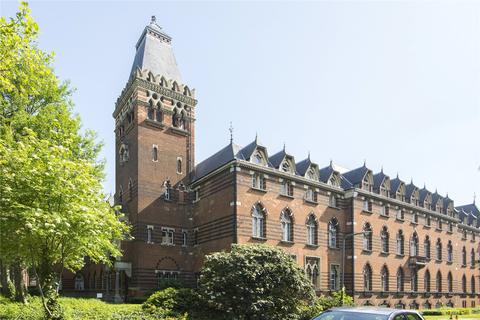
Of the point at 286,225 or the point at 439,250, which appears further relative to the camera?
the point at 439,250

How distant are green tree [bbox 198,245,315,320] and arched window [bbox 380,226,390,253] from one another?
2181 centimetres

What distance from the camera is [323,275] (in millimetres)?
35656

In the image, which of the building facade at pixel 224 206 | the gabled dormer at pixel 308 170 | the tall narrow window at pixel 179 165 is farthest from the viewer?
the tall narrow window at pixel 179 165

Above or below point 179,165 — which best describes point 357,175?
below

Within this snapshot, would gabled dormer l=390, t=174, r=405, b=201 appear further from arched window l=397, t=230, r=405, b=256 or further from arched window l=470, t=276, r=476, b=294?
arched window l=470, t=276, r=476, b=294

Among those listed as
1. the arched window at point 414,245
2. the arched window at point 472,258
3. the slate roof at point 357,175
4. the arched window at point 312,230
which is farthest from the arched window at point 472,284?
the arched window at point 312,230

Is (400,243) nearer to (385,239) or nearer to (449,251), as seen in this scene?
(385,239)

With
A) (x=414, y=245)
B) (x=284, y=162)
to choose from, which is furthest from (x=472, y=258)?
(x=284, y=162)

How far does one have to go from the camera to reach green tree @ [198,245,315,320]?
2053cm

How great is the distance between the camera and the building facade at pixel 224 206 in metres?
32.5

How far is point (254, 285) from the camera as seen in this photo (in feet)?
68.6

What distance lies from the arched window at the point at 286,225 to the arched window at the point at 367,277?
399 inches

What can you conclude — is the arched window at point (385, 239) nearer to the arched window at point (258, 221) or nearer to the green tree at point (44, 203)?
the arched window at point (258, 221)

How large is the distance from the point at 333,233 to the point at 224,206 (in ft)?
39.7
